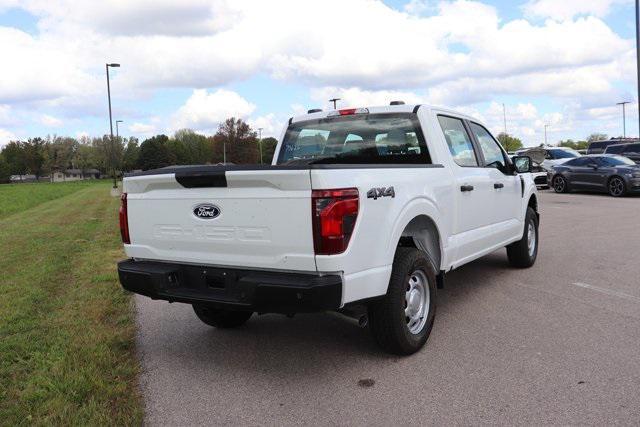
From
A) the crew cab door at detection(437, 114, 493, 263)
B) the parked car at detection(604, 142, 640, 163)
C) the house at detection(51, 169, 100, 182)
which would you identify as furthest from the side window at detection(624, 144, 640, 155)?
the house at detection(51, 169, 100, 182)

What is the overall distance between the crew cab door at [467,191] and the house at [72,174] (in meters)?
137

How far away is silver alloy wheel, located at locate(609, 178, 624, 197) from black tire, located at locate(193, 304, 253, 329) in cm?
1690

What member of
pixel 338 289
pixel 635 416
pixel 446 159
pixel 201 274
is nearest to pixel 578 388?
pixel 635 416

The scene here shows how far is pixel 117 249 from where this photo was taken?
31.8ft

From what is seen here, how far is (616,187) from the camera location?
728 inches

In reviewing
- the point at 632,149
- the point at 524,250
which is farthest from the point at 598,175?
the point at 524,250

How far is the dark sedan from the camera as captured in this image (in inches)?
714

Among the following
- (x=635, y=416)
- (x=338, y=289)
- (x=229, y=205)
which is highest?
(x=229, y=205)

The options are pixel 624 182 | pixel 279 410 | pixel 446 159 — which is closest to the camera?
pixel 279 410

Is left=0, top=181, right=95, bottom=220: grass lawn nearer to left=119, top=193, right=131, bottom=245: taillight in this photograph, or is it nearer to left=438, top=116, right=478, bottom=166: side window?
left=119, top=193, right=131, bottom=245: taillight

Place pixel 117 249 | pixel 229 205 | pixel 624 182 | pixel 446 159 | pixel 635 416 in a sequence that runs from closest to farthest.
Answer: pixel 635 416 < pixel 229 205 < pixel 446 159 < pixel 117 249 < pixel 624 182

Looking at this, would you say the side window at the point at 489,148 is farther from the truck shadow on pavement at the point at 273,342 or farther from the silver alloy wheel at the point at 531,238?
the truck shadow on pavement at the point at 273,342

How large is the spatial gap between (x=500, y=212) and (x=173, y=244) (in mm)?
3645

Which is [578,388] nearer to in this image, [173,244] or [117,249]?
[173,244]
